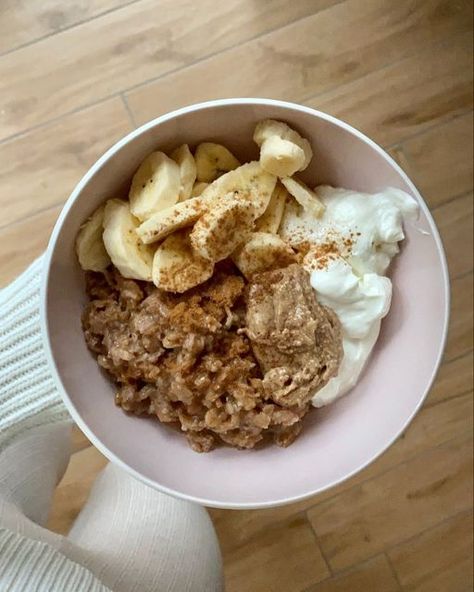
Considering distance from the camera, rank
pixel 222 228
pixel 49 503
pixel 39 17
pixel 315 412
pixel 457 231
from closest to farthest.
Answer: pixel 222 228
pixel 315 412
pixel 49 503
pixel 39 17
pixel 457 231

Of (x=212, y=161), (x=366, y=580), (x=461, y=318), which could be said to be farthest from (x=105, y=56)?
(x=366, y=580)

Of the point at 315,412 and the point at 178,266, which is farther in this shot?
the point at 315,412

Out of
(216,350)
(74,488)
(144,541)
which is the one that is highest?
(216,350)

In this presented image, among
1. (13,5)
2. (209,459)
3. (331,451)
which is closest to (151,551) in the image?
(209,459)

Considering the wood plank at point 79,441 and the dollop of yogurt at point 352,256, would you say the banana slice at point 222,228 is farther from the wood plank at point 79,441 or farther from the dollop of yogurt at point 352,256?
the wood plank at point 79,441

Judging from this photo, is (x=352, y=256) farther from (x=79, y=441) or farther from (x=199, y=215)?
(x=79, y=441)

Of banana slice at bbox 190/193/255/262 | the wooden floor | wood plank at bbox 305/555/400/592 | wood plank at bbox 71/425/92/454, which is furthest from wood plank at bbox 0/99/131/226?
wood plank at bbox 305/555/400/592

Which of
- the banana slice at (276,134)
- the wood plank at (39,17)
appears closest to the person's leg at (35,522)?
the banana slice at (276,134)

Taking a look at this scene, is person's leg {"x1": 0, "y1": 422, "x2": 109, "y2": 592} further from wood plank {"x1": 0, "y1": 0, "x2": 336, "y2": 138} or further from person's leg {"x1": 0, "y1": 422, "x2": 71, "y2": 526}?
wood plank {"x1": 0, "y1": 0, "x2": 336, "y2": 138}
